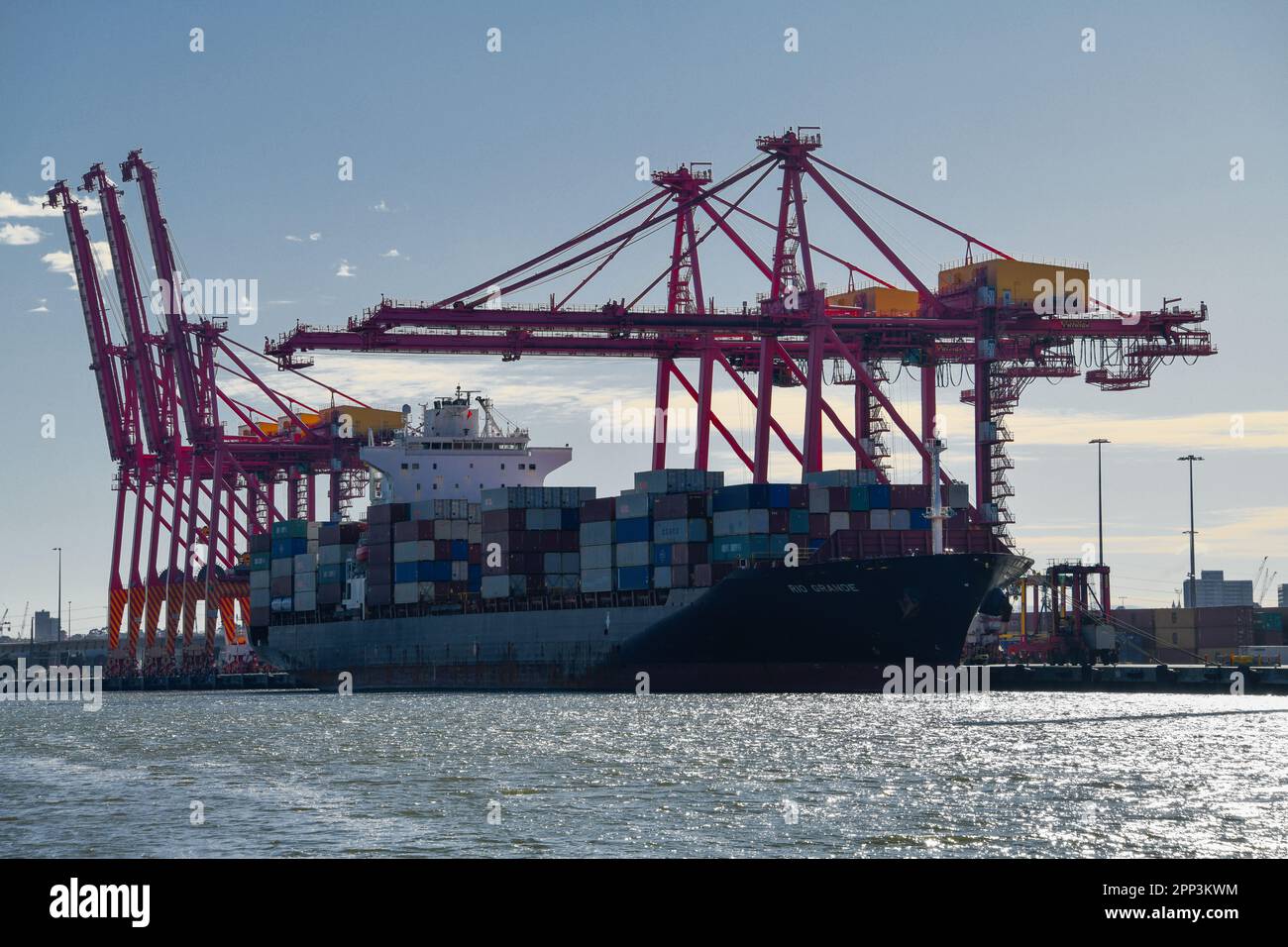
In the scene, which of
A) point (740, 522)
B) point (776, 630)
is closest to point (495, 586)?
point (740, 522)

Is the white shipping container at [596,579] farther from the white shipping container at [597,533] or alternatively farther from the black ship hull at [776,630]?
the white shipping container at [597,533]

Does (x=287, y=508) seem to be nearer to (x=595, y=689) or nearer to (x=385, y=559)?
(x=385, y=559)

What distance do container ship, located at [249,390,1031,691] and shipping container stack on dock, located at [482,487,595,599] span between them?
85mm

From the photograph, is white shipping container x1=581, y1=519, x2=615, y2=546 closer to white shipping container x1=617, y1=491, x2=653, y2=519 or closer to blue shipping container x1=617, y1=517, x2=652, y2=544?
blue shipping container x1=617, y1=517, x2=652, y2=544

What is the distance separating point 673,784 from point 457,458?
57064 mm

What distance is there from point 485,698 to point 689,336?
709 inches

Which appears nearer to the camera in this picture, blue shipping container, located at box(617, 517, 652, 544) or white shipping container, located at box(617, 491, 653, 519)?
blue shipping container, located at box(617, 517, 652, 544)

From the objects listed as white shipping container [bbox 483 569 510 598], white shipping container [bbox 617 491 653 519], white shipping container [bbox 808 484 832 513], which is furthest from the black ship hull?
white shipping container [bbox 808 484 832 513]

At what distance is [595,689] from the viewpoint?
2510 inches

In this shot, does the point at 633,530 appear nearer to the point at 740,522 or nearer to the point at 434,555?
the point at 740,522

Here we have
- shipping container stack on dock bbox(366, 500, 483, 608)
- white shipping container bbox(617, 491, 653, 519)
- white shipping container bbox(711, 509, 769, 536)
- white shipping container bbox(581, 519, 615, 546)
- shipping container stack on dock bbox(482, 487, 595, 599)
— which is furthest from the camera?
shipping container stack on dock bbox(366, 500, 483, 608)

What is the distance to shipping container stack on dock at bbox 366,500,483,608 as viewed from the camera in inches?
2904

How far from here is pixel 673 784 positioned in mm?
27562
